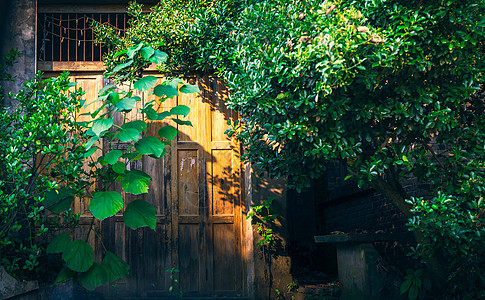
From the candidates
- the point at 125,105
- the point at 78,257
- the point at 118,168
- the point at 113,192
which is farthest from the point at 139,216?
the point at 125,105

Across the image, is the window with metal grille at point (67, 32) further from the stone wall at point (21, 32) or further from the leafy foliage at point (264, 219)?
the leafy foliage at point (264, 219)

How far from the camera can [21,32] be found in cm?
637

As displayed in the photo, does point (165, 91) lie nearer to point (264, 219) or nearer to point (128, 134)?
point (128, 134)

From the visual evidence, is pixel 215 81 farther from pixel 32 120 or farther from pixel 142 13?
pixel 32 120

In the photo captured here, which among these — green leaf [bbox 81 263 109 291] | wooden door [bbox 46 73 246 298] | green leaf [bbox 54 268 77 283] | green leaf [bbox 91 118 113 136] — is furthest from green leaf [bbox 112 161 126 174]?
wooden door [bbox 46 73 246 298]

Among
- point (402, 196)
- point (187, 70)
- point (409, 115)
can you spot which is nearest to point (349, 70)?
point (409, 115)

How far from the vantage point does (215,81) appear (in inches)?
263

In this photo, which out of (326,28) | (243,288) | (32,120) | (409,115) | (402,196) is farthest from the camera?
(243,288)

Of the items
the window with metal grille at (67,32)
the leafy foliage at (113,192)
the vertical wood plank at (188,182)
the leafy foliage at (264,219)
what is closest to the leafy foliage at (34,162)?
the leafy foliage at (113,192)

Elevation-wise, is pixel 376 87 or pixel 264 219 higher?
pixel 376 87

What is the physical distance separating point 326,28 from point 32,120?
270 cm

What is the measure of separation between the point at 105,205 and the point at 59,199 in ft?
2.38

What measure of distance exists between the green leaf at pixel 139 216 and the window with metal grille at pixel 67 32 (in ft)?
9.71

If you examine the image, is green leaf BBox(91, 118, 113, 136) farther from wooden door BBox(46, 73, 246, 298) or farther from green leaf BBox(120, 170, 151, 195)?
wooden door BBox(46, 73, 246, 298)
